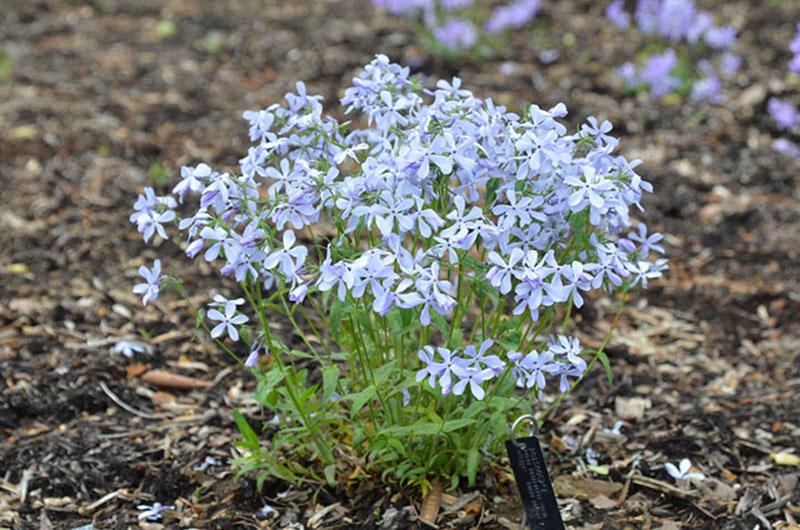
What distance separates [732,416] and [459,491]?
1.03 meters

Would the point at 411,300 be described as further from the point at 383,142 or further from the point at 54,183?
the point at 54,183

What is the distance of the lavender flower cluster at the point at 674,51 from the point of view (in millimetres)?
5605

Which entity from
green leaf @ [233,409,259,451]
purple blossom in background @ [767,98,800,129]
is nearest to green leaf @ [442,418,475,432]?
green leaf @ [233,409,259,451]

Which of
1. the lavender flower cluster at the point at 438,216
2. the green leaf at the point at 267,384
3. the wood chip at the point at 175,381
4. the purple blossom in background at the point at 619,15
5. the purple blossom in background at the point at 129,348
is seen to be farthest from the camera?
the purple blossom in background at the point at 619,15

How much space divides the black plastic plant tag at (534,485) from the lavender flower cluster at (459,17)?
13.5 feet

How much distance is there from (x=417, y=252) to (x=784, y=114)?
3.44 meters

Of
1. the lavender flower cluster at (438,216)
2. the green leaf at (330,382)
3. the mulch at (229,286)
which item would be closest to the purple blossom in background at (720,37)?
the mulch at (229,286)

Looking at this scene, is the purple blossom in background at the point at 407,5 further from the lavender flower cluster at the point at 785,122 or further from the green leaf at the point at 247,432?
the green leaf at the point at 247,432

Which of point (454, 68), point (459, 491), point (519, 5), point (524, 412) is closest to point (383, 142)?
point (524, 412)

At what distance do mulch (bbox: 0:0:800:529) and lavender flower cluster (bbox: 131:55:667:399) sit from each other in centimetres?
65

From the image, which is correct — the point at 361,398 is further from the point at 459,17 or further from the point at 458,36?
the point at 459,17

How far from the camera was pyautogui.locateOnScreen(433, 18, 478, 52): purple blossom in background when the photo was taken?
6098 mm

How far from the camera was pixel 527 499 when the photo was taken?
2377mm

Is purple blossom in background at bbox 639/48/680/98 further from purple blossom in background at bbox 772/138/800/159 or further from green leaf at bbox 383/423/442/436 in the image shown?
green leaf at bbox 383/423/442/436
